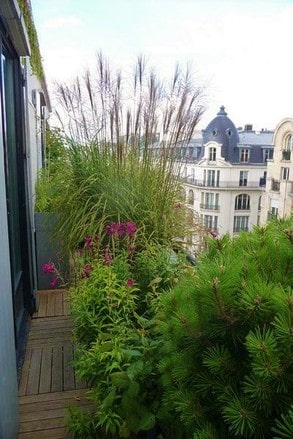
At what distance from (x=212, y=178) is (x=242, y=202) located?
26 centimetres

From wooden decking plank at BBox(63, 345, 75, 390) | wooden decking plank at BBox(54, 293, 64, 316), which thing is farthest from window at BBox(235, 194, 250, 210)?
wooden decking plank at BBox(54, 293, 64, 316)

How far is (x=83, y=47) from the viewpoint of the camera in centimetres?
281

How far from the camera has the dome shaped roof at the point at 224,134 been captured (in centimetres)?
217

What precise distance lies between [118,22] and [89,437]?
2622 mm

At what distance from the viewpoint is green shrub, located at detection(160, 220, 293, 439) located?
672 mm

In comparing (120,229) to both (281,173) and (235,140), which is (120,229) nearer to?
(235,140)

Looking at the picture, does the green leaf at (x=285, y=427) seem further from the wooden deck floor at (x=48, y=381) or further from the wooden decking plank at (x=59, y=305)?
the wooden decking plank at (x=59, y=305)

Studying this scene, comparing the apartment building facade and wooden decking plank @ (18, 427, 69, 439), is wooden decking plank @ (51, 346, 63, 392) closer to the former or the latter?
wooden decking plank @ (18, 427, 69, 439)

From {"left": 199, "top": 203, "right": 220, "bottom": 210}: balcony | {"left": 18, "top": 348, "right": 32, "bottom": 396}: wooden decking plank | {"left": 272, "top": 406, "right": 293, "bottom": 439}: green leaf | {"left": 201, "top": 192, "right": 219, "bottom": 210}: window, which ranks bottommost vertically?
{"left": 18, "top": 348, "right": 32, "bottom": 396}: wooden decking plank

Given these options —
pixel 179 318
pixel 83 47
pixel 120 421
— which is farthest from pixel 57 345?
pixel 83 47

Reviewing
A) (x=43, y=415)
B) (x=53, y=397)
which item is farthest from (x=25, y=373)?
→ (x=43, y=415)

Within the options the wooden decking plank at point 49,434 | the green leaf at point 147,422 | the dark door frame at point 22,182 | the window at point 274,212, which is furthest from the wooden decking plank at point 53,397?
the window at point 274,212

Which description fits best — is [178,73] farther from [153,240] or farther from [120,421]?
[120,421]

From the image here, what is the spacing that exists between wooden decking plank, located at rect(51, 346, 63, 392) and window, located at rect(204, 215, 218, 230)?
53.0 inches
